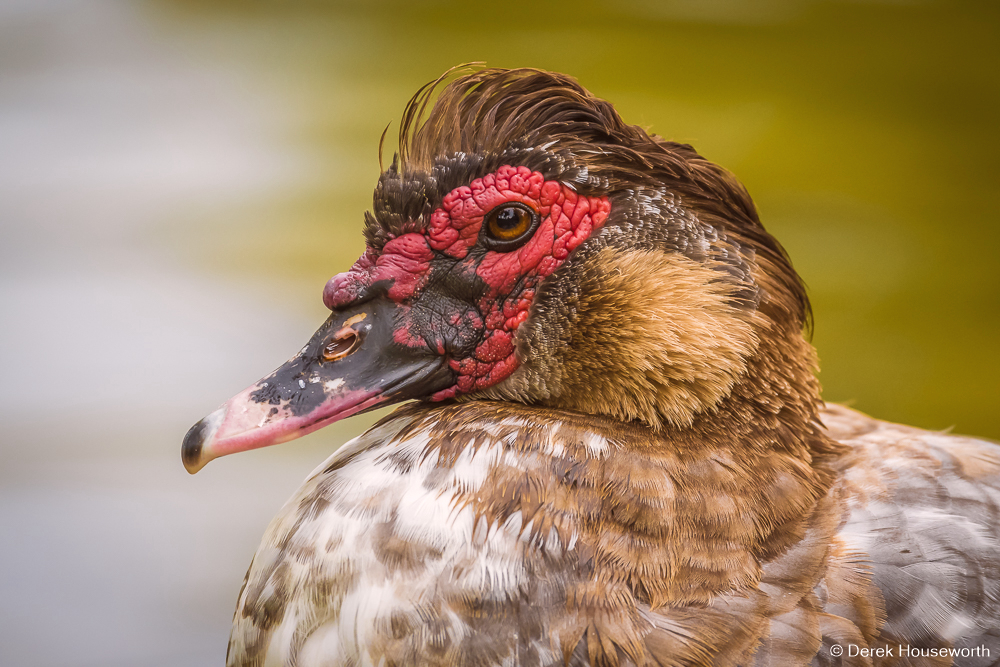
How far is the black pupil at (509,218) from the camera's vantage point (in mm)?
966

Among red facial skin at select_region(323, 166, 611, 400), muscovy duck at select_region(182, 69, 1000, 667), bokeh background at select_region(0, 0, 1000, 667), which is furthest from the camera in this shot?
bokeh background at select_region(0, 0, 1000, 667)

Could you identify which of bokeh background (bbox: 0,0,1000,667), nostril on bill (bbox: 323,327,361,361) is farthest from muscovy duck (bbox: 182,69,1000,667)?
bokeh background (bbox: 0,0,1000,667)

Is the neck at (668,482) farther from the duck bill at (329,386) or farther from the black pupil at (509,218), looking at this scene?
the black pupil at (509,218)

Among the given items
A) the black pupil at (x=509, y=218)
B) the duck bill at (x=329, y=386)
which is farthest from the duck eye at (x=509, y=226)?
the duck bill at (x=329, y=386)

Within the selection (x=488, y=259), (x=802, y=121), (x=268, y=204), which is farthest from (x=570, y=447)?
(x=802, y=121)

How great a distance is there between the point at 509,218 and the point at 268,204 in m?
1.23

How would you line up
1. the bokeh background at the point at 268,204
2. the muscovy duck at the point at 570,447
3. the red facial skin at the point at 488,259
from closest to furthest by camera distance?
the muscovy duck at the point at 570,447 < the red facial skin at the point at 488,259 < the bokeh background at the point at 268,204

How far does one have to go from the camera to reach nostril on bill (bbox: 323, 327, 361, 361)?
0.99 meters

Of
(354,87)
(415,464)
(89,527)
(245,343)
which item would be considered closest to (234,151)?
(354,87)

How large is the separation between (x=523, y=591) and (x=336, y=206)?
4.61 ft

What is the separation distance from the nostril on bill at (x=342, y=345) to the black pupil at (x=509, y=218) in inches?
9.0

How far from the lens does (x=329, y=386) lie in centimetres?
97

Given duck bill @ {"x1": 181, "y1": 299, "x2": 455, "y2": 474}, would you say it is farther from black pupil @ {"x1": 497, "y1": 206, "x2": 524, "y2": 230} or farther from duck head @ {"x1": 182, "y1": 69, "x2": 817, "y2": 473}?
black pupil @ {"x1": 497, "y1": 206, "x2": 524, "y2": 230}

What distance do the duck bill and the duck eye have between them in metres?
0.15
